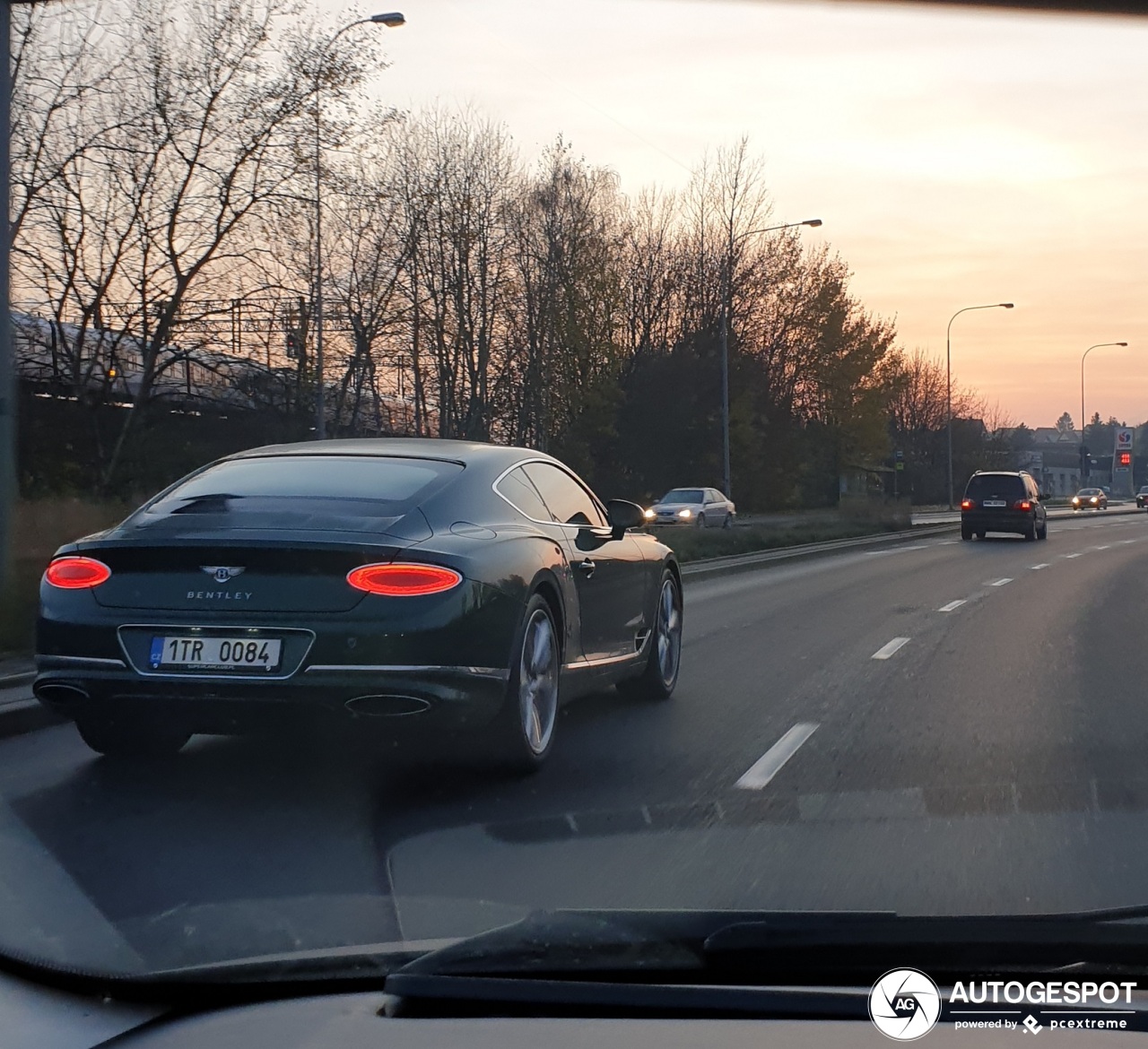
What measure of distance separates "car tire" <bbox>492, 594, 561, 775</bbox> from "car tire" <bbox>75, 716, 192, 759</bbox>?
1391mm

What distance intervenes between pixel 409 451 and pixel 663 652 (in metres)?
2.68

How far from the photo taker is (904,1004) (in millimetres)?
2609

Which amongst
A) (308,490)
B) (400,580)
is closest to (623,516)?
(308,490)

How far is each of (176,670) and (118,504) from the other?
1626 cm

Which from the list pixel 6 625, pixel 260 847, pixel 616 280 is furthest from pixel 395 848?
pixel 616 280

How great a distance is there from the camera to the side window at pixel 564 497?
756cm

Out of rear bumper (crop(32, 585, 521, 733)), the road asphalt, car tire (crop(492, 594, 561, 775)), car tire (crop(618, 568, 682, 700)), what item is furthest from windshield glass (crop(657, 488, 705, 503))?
rear bumper (crop(32, 585, 521, 733))

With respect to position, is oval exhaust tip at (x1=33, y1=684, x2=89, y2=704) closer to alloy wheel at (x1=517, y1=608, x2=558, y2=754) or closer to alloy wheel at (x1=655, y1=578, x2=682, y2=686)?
alloy wheel at (x1=517, y1=608, x2=558, y2=754)

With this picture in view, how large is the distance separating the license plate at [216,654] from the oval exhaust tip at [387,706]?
0.36 m

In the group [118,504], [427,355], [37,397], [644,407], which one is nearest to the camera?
[118,504]

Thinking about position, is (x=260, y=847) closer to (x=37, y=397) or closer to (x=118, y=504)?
(x=118, y=504)

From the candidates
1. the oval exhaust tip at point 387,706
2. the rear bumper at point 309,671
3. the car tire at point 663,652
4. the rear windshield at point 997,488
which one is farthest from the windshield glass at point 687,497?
the oval exhaust tip at point 387,706

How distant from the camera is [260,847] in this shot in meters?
5.14

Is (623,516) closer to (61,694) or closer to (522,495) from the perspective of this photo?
(522,495)
